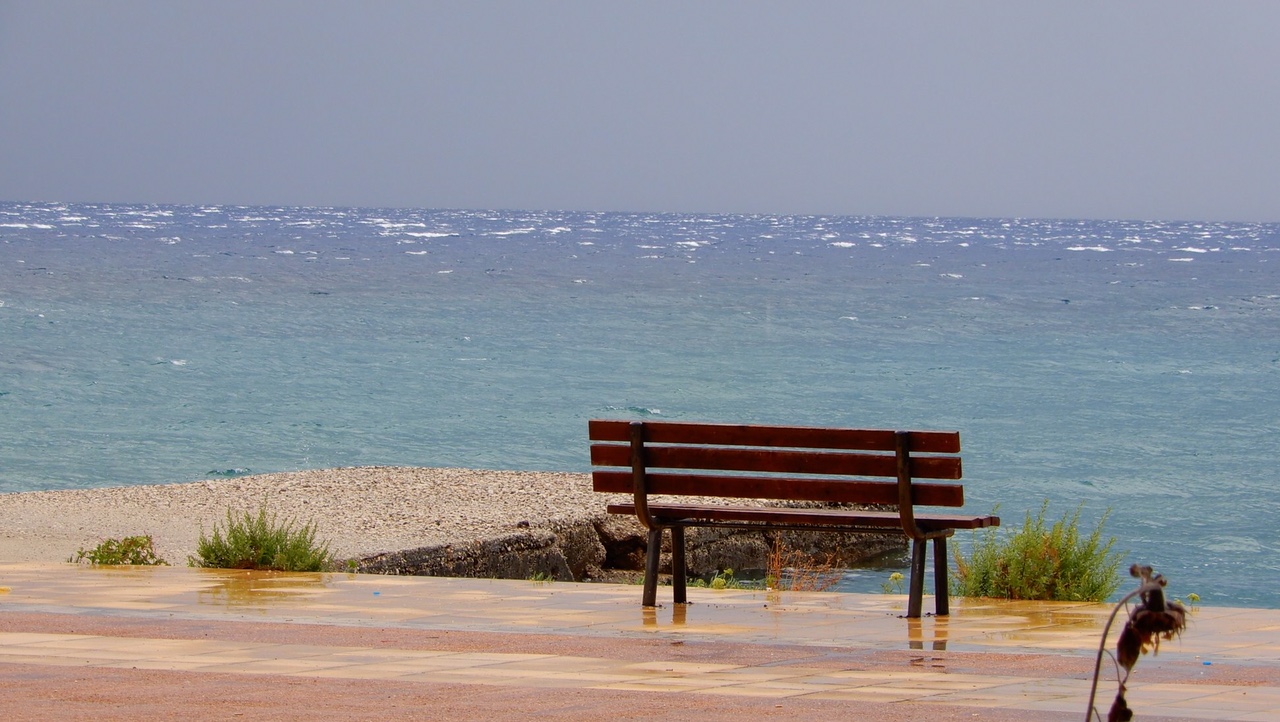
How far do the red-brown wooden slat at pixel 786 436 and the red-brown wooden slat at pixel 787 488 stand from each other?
0.17 metres

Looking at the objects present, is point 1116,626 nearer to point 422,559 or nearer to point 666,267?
point 422,559

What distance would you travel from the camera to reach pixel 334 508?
53.1ft

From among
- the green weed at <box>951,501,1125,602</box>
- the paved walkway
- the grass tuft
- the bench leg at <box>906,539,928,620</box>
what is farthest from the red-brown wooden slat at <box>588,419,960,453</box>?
the grass tuft

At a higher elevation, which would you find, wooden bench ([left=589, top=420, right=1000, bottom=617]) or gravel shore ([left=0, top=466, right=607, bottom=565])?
wooden bench ([left=589, top=420, right=1000, bottom=617])

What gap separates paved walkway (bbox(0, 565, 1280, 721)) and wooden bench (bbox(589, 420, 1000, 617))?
14.8 inches

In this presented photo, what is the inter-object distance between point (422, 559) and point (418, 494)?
4095 millimetres

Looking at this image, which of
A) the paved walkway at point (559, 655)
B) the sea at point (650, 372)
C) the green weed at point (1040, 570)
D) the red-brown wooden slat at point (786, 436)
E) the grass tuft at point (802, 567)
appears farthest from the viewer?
the sea at point (650, 372)

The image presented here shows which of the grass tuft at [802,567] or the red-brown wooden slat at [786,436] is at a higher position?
Result: the red-brown wooden slat at [786,436]

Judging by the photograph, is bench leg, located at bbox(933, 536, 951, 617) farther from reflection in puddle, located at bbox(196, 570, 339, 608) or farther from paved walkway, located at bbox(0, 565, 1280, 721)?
reflection in puddle, located at bbox(196, 570, 339, 608)

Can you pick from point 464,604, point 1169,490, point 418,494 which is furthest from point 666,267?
point 464,604

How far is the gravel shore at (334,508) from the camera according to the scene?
1345 cm

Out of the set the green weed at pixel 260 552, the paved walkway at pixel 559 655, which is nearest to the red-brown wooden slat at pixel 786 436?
the paved walkway at pixel 559 655

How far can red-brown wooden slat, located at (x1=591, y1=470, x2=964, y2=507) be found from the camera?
7.18 metres

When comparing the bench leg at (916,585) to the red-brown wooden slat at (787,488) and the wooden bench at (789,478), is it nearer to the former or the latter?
the wooden bench at (789,478)
